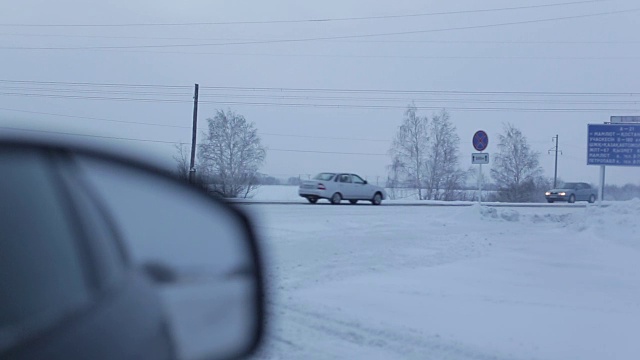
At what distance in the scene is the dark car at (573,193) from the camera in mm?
52344

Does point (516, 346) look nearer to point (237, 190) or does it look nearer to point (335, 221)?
point (335, 221)

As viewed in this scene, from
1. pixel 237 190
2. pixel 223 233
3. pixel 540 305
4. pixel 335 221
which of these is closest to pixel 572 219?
pixel 335 221

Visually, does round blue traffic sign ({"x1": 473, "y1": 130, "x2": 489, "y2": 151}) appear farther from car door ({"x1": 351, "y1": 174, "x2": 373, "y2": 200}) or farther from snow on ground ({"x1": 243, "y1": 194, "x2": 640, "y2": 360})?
car door ({"x1": 351, "y1": 174, "x2": 373, "y2": 200})

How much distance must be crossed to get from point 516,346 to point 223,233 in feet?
13.6

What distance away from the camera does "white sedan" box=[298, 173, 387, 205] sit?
3472 cm

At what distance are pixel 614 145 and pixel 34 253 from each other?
915 inches

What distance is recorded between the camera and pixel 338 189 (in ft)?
116

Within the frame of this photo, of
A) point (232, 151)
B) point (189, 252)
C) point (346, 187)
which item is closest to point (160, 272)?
point (189, 252)

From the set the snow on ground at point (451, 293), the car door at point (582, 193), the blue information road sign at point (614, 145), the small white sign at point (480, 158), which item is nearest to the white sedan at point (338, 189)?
the small white sign at point (480, 158)

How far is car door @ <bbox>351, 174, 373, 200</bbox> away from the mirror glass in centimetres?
3238

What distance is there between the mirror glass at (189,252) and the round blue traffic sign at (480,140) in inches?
792

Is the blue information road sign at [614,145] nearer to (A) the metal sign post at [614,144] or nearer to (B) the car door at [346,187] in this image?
(A) the metal sign post at [614,144]

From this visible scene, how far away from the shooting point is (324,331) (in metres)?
7.50

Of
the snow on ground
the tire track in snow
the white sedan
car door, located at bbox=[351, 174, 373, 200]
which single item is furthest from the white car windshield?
the tire track in snow
